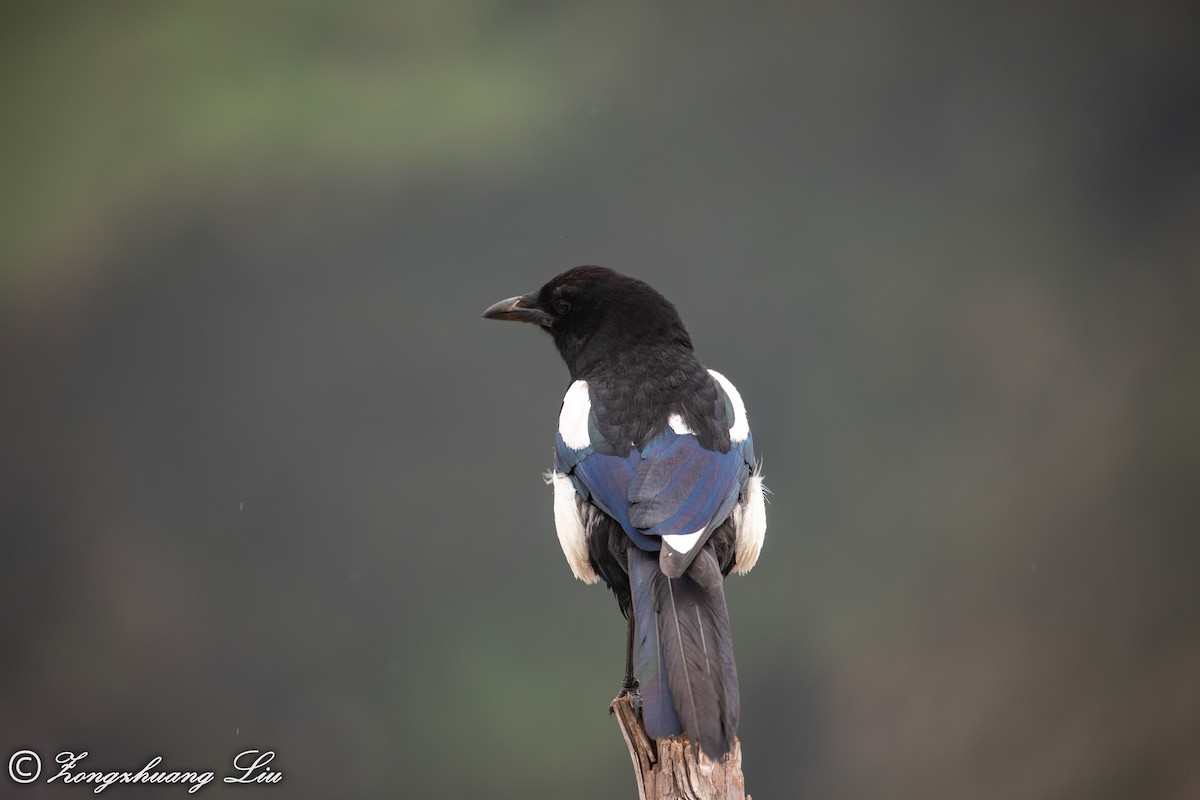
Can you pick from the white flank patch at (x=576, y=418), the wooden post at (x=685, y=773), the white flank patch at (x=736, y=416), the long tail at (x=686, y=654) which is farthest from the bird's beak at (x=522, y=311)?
the wooden post at (x=685, y=773)

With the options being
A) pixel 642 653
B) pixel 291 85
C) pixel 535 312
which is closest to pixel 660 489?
pixel 642 653

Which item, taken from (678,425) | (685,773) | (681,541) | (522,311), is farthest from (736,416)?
(685,773)

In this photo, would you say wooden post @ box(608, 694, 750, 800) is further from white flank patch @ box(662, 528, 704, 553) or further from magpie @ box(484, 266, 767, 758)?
white flank patch @ box(662, 528, 704, 553)

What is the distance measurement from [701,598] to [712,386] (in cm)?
53

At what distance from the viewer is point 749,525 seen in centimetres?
215

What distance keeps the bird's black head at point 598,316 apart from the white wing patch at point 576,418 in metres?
0.09

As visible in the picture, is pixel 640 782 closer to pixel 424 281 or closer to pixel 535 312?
pixel 535 312

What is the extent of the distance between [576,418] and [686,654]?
0.62m

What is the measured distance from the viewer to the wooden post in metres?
1.66
